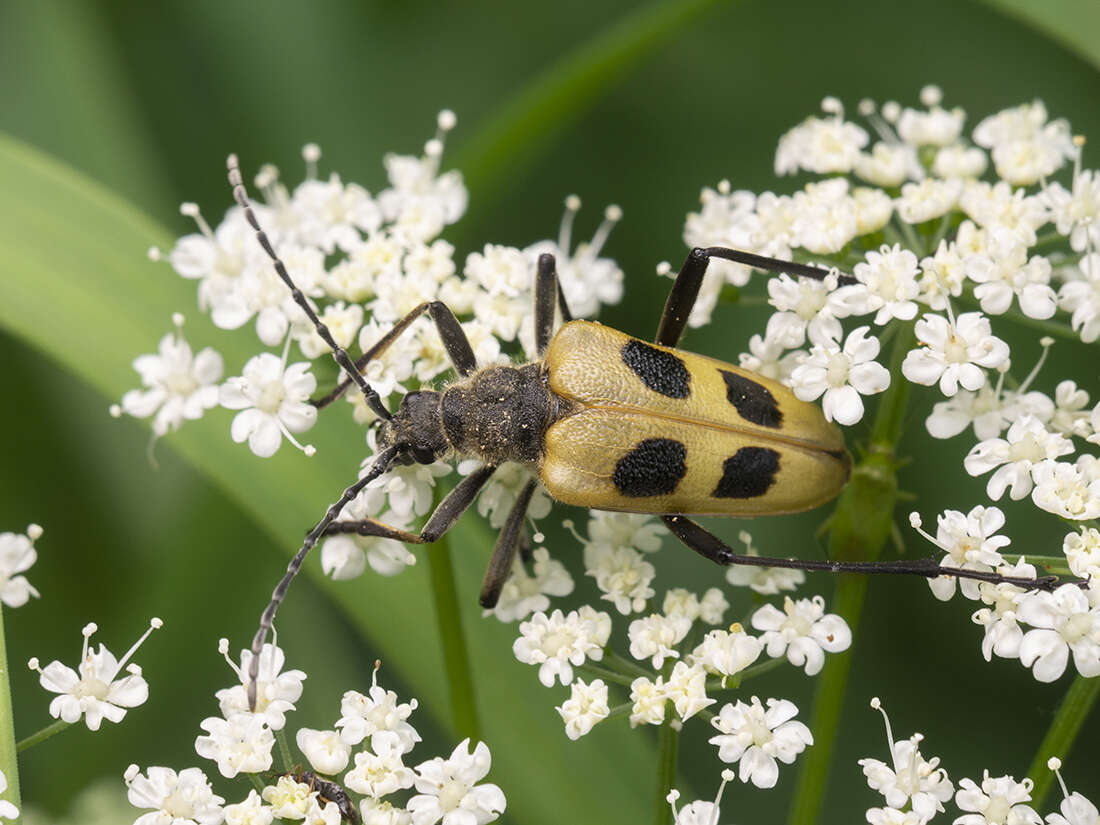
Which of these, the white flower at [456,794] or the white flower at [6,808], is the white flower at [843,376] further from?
the white flower at [6,808]

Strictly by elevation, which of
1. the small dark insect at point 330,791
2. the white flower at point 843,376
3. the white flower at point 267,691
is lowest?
the small dark insect at point 330,791

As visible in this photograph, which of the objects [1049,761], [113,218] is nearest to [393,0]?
[113,218]

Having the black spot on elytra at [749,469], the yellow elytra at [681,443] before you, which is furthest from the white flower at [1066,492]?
the black spot on elytra at [749,469]

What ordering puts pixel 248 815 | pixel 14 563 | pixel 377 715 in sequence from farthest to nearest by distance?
pixel 14 563 → pixel 377 715 → pixel 248 815

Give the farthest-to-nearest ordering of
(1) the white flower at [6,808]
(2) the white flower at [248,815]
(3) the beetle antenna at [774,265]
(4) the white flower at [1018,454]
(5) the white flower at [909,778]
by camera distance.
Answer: (3) the beetle antenna at [774,265], (4) the white flower at [1018,454], (5) the white flower at [909,778], (2) the white flower at [248,815], (1) the white flower at [6,808]

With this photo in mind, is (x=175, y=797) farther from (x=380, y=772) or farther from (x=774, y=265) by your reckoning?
(x=774, y=265)

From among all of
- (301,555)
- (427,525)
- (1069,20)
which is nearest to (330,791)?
(301,555)
